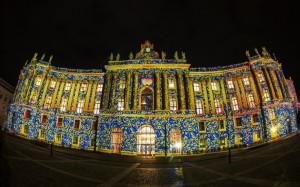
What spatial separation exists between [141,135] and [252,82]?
79.5 ft

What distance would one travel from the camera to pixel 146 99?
33.0 metres

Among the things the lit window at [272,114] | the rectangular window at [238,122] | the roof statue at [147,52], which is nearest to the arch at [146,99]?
Result: the roof statue at [147,52]

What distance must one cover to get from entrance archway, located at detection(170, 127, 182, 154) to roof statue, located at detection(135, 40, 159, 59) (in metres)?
15.3

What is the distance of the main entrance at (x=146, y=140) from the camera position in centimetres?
2861

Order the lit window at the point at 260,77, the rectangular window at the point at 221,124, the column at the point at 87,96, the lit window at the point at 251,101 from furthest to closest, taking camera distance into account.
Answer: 1. the column at the point at 87,96
2. the rectangular window at the point at 221,124
3. the lit window at the point at 251,101
4. the lit window at the point at 260,77

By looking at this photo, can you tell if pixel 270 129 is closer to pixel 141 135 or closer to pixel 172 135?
pixel 172 135

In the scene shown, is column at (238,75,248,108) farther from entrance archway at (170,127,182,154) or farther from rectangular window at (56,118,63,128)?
rectangular window at (56,118,63,128)

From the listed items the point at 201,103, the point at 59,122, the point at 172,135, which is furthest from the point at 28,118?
the point at 201,103

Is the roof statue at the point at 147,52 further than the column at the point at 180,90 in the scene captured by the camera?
Yes

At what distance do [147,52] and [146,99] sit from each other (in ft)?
33.6

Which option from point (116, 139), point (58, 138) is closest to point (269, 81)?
point (116, 139)

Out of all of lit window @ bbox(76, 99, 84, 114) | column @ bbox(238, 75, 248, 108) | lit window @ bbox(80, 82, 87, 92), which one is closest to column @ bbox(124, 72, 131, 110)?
lit window @ bbox(80, 82, 87, 92)

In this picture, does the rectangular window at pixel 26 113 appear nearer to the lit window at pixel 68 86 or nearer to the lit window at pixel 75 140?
the lit window at pixel 68 86

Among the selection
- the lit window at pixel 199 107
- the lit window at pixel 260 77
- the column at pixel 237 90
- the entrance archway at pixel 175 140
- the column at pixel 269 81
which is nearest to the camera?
the entrance archway at pixel 175 140
